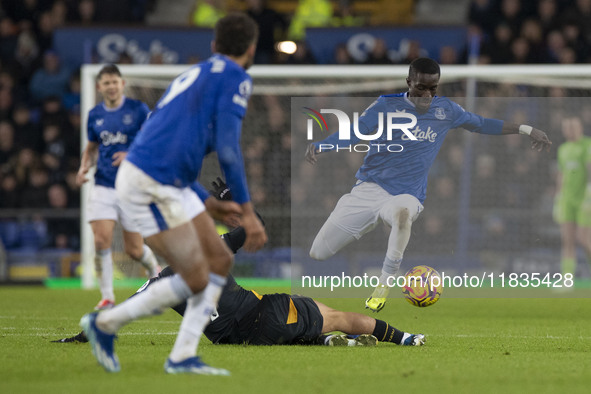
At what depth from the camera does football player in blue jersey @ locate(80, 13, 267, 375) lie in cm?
509

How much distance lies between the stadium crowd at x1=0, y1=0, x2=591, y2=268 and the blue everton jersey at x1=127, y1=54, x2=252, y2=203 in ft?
30.2

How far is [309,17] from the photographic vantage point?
1844 centimetres

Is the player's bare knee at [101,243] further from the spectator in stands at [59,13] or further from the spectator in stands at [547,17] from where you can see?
the spectator in stands at [547,17]

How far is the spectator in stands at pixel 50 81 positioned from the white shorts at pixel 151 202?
12.7 m

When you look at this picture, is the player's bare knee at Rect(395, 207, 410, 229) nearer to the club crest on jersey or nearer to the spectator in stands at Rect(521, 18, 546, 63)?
the club crest on jersey

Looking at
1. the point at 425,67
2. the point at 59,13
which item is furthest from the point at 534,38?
the point at 425,67

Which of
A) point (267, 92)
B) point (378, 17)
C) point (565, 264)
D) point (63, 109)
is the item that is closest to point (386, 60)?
point (267, 92)

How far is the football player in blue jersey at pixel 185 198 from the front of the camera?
5.09m

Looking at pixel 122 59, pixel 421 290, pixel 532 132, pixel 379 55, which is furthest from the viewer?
pixel 122 59

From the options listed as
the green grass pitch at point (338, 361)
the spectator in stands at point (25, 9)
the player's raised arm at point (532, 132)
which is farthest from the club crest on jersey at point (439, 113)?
the spectator in stands at point (25, 9)

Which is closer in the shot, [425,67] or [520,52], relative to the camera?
[425,67]

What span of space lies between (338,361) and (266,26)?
1261 cm

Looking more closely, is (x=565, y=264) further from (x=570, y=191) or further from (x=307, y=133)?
(x=307, y=133)

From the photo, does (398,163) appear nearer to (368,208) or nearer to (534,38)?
(368,208)
